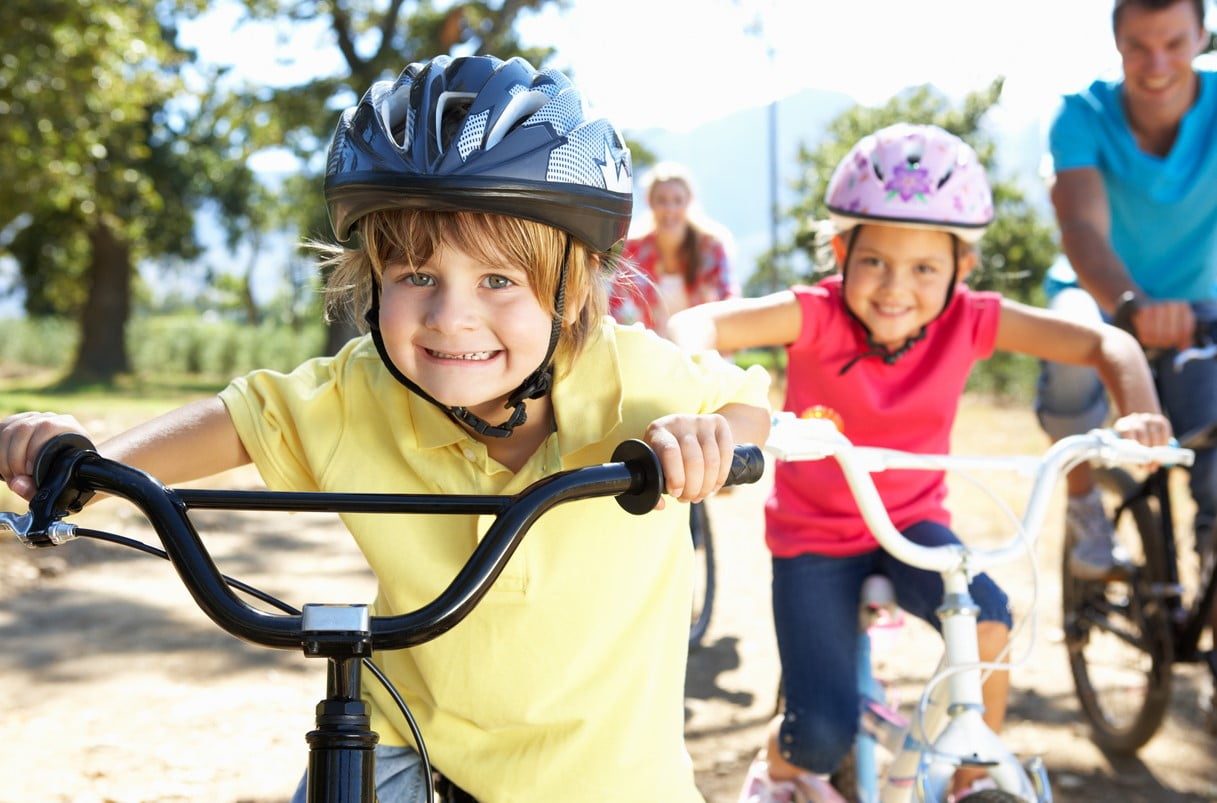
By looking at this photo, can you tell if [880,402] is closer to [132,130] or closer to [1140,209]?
[1140,209]

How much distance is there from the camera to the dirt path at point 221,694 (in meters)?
4.12

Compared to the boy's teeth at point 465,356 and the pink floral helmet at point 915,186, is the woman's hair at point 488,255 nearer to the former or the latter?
the boy's teeth at point 465,356

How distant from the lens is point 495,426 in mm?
2113

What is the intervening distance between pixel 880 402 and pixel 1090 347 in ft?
1.86

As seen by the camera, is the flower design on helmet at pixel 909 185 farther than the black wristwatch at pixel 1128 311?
No

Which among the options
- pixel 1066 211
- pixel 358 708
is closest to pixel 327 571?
pixel 1066 211

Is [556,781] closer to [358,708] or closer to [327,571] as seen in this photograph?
[358,708]

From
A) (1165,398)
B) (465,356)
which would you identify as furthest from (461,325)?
(1165,398)

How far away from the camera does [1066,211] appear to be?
418cm

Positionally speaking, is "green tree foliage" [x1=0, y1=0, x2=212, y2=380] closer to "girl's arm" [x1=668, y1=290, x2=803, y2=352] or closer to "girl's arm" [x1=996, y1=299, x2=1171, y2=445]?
"girl's arm" [x1=668, y1=290, x2=803, y2=352]

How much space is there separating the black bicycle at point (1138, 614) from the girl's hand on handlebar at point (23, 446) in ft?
10.8

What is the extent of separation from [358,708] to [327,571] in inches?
229

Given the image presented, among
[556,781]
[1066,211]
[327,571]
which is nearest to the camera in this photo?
[556,781]

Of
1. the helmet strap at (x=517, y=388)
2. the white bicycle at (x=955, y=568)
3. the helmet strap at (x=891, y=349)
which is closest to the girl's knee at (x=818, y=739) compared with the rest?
the white bicycle at (x=955, y=568)
